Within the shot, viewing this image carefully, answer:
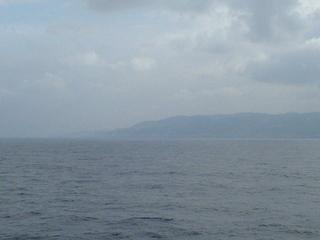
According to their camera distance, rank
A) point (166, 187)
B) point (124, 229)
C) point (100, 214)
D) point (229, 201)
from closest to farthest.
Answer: point (124, 229), point (100, 214), point (229, 201), point (166, 187)

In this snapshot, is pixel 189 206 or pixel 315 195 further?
pixel 315 195

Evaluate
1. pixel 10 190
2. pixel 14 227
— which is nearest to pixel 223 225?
pixel 14 227

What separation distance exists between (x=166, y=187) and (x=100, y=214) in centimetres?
1940

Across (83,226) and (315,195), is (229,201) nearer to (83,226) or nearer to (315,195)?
(315,195)

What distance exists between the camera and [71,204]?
4506 centimetres

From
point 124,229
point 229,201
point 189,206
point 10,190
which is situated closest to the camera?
point 124,229

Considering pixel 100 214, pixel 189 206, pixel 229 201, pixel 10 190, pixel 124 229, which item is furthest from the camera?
pixel 10 190

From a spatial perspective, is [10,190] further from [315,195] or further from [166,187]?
[315,195]

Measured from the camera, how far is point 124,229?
3456cm

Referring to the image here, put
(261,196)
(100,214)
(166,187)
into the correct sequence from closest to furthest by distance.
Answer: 1. (100,214)
2. (261,196)
3. (166,187)

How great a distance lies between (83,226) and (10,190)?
2284 centimetres

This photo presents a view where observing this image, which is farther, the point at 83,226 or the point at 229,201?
the point at 229,201

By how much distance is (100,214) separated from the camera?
4012 cm

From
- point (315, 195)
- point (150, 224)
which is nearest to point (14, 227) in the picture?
point (150, 224)
